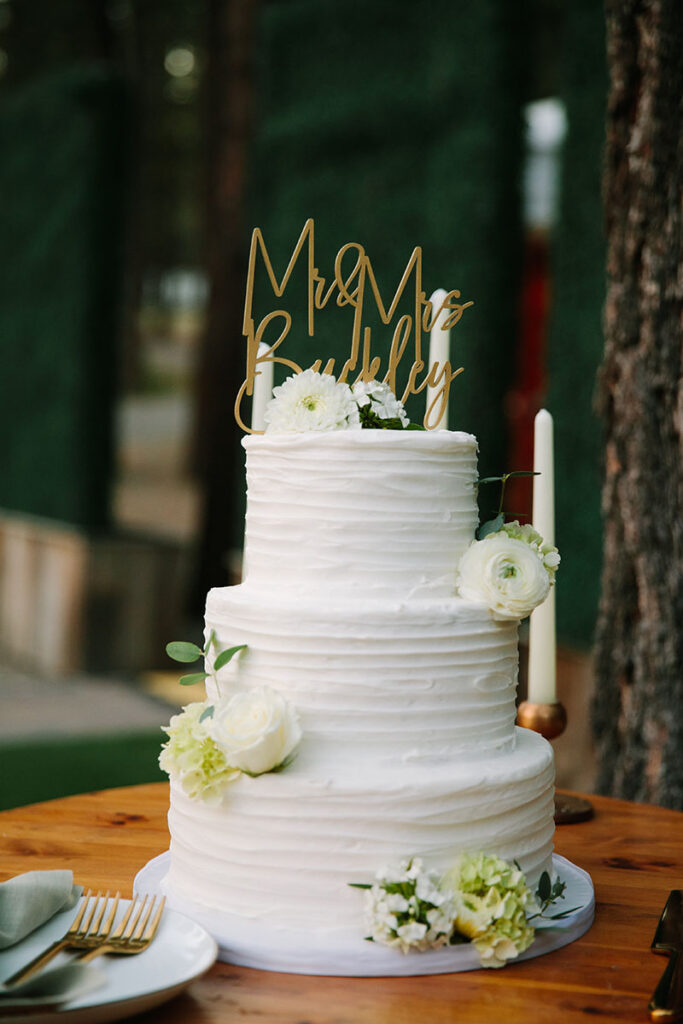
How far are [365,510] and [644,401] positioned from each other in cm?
117

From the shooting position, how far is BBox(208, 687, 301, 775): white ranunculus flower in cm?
117

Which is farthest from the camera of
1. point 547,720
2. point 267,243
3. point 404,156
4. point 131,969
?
point 267,243

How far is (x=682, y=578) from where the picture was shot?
2264 mm

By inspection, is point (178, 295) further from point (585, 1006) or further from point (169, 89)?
point (585, 1006)

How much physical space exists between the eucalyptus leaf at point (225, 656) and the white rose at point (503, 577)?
10.2 inches

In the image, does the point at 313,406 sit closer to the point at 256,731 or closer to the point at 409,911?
the point at 256,731

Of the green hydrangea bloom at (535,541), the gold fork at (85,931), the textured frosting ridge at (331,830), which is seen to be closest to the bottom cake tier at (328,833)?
the textured frosting ridge at (331,830)

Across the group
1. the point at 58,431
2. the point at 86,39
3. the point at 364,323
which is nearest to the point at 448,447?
the point at 364,323

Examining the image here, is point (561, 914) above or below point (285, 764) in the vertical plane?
below

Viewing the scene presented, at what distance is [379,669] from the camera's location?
48.9 inches

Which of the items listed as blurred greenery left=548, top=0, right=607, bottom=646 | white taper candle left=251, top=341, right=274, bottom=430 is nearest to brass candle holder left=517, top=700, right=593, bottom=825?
white taper candle left=251, top=341, right=274, bottom=430

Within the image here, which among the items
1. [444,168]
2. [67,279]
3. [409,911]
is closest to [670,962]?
[409,911]

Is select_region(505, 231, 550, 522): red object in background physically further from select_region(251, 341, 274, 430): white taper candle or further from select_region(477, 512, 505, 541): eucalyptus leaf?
select_region(477, 512, 505, 541): eucalyptus leaf

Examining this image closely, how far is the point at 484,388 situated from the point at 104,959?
294 cm
